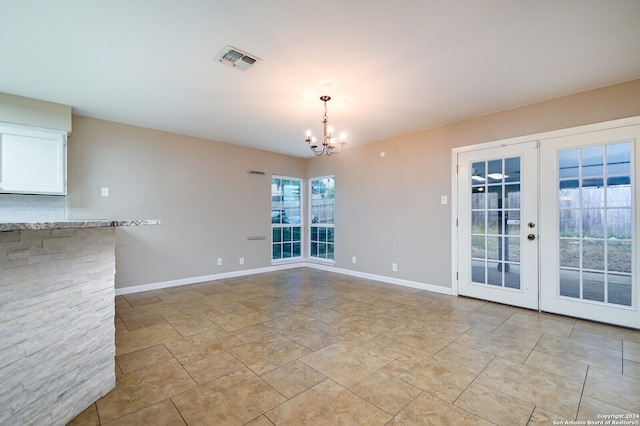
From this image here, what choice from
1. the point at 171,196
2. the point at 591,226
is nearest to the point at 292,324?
the point at 171,196

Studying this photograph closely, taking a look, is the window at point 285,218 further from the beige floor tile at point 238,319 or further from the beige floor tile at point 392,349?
the beige floor tile at point 392,349

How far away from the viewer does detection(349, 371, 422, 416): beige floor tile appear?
5.81ft

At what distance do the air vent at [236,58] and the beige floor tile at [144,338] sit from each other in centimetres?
261

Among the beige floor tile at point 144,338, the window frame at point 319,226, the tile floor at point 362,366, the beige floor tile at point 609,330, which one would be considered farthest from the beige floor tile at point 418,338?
the window frame at point 319,226

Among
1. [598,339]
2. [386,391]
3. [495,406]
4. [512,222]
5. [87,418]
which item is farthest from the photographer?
[512,222]

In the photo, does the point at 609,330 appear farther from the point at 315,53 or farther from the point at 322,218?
the point at 322,218

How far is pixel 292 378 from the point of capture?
2062 millimetres

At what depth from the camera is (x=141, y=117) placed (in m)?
4.02

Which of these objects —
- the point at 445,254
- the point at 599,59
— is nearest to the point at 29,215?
the point at 445,254

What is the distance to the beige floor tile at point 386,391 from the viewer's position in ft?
5.81

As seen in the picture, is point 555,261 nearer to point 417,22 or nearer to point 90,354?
point 417,22

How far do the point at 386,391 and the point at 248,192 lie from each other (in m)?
4.52

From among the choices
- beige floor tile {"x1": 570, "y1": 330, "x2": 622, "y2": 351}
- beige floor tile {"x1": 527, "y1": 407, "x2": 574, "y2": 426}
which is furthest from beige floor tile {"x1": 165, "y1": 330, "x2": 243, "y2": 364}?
beige floor tile {"x1": 570, "y1": 330, "x2": 622, "y2": 351}

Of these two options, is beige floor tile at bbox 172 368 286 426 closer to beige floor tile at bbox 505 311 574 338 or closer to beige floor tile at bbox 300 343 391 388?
beige floor tile at bbox 300 343 391 388
